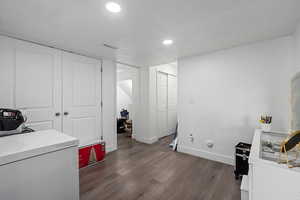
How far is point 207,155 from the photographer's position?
8.47 feet

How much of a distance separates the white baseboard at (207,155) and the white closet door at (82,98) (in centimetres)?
193

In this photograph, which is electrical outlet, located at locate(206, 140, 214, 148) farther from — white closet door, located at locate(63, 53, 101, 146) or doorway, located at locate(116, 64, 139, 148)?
white closet door, located at locate(63, 53, 101, 146)

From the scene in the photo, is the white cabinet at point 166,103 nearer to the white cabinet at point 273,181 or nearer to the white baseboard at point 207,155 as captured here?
the white baseboard at point 207,155

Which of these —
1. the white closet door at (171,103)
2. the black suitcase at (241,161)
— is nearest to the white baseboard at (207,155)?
the black suitcase at (241,161)

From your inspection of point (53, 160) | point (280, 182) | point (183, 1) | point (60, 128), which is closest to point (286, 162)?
point (280, 182)

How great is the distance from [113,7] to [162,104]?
3.05m

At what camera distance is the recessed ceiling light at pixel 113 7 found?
1234 mm

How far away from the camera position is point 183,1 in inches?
47.1

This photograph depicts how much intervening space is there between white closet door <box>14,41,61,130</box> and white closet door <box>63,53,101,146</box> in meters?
0.14

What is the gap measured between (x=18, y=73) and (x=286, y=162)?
3129 mm

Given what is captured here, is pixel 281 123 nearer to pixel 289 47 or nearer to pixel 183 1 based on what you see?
pixel 289 47

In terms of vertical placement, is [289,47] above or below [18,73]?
above

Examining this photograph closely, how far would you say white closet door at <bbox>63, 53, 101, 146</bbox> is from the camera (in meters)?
2.39

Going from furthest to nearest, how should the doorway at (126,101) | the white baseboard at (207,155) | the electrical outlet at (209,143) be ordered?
the doorway at (126,101) < the electrical outlet at (209,143) < the white baseboard at (207,155)
